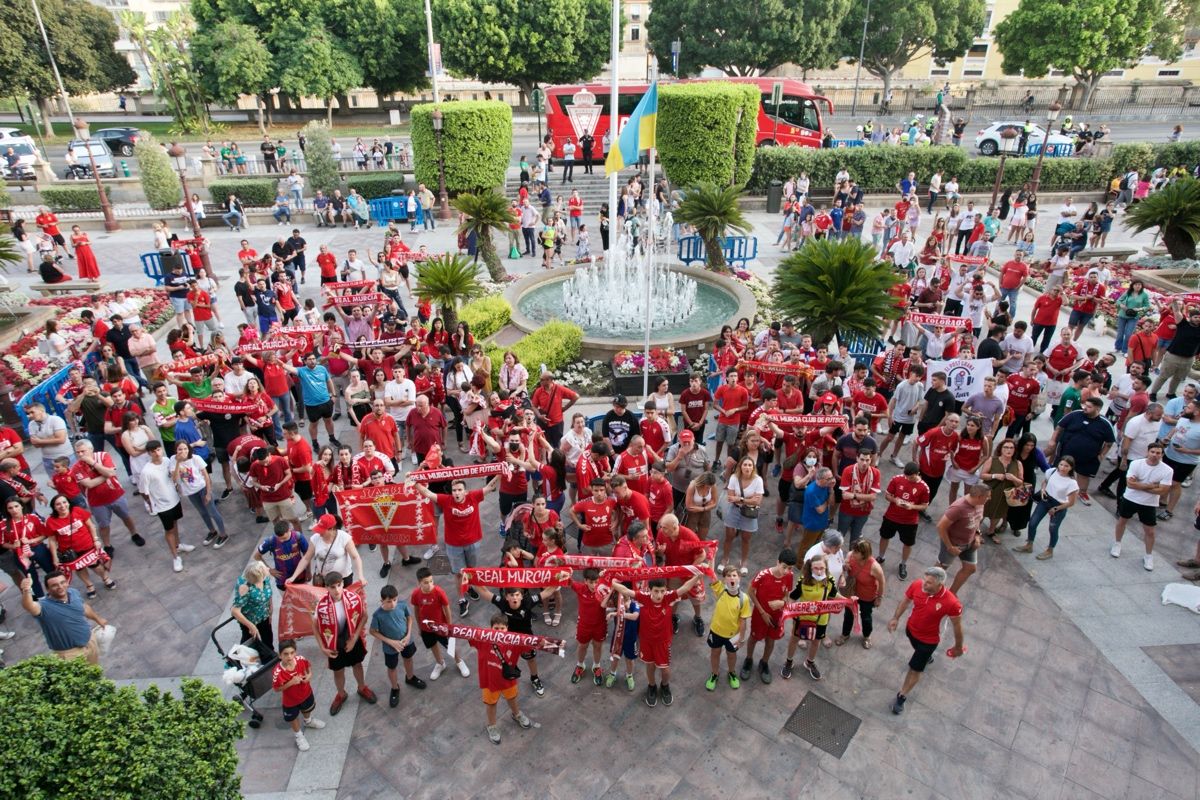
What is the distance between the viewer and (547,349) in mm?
12195

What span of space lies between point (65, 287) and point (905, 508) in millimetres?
20269

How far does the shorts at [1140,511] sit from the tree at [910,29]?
155 ft

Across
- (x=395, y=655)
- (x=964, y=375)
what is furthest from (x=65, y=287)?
(x=964, y=375)

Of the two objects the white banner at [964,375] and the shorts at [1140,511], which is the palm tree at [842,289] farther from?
the shorts at [1140,511]

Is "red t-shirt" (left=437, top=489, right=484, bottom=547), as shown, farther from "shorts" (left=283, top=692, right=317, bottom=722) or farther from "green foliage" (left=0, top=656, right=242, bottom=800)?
"green foliage" (left=0, top=656, right=242, bottom=800)

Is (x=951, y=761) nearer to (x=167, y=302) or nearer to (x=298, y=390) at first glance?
(x=298, y=390)

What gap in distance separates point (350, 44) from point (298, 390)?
42110 mm

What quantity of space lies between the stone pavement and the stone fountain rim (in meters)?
6.14

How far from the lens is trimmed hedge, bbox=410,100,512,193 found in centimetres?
2364

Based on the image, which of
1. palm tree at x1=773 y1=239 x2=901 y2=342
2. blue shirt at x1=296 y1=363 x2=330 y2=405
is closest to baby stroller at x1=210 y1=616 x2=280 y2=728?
blue shirt at x1=296 y1=363 x2=330 y2=405

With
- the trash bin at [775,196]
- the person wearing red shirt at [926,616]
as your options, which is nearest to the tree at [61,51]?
the trash bin at [775,196]

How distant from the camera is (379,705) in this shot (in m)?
6.78

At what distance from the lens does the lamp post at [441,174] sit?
74.3ft

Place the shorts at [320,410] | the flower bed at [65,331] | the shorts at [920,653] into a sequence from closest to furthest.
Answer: the shorts at [920,653]
the shorts at [320,410]
the flower bed at [65,331]
